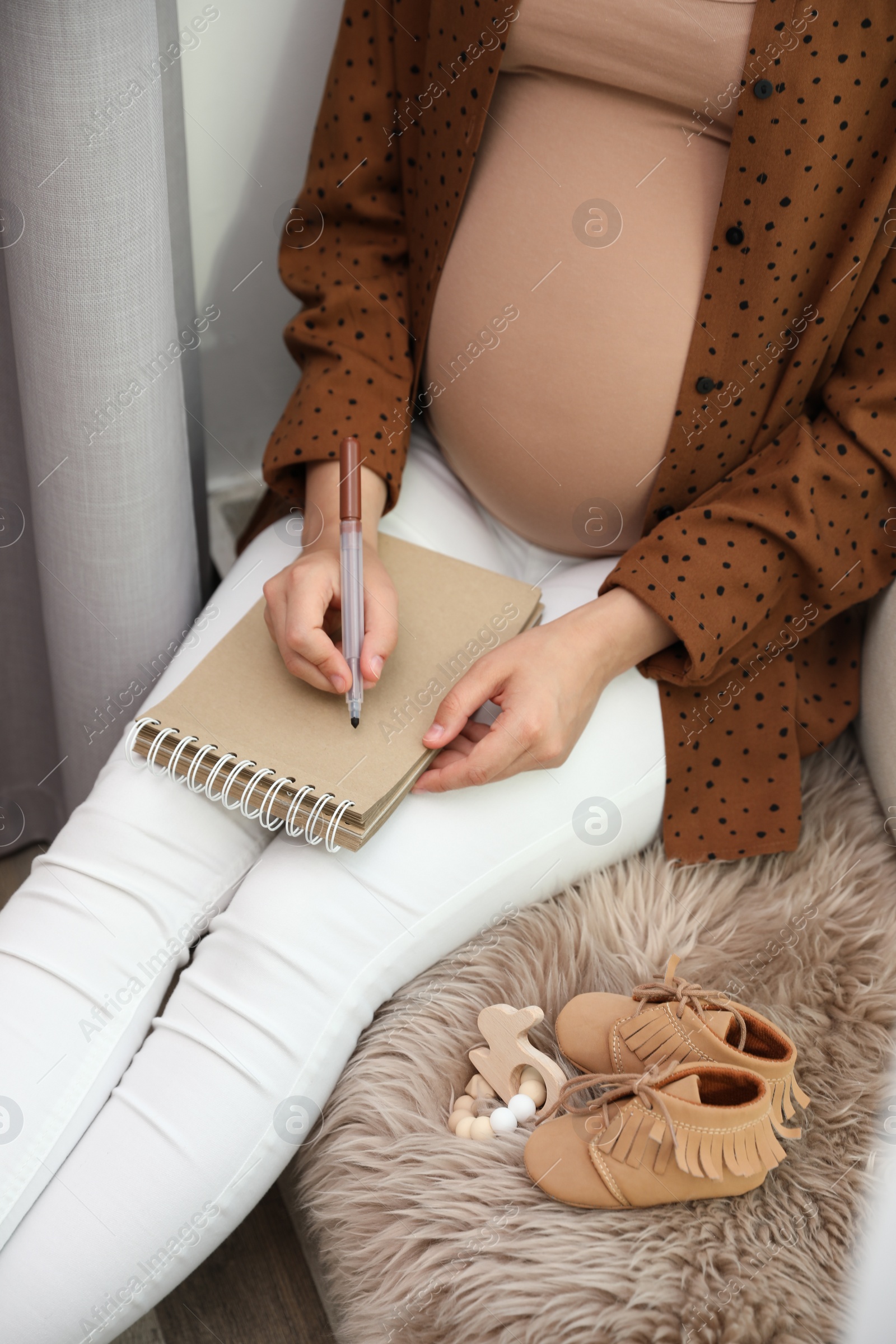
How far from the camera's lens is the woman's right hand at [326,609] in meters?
0.69

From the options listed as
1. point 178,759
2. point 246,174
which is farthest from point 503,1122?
point 246,174

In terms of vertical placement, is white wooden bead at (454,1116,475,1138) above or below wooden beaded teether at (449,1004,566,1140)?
below

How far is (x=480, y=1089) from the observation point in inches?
27.0

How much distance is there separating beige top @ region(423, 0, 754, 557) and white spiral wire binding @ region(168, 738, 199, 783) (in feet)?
1.21

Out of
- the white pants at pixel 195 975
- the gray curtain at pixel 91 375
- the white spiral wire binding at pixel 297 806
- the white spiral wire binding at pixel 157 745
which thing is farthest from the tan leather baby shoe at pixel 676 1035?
the gray curtain at pixel 91 375

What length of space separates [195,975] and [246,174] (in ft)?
2.89

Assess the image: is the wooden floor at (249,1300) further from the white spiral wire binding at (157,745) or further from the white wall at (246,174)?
the white wall at (246,174)

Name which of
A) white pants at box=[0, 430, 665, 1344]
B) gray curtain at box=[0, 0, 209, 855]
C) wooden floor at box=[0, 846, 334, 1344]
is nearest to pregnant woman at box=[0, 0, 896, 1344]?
white pants at box=[0, 430, 665, 1344]

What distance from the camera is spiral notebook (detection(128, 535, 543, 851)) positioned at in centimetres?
68

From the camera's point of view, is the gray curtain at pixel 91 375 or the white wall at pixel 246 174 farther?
the white wall at pixel 246 174

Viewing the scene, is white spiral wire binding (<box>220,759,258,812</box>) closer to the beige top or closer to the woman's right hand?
the woman's right hand

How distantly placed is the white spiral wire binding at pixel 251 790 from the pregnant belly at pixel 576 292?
0.35 m

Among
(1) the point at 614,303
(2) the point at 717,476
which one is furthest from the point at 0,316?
(2) the point at 717,476

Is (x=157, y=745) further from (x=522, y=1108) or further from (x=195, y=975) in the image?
(x=522, y=1108)
